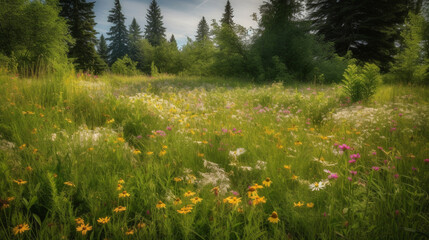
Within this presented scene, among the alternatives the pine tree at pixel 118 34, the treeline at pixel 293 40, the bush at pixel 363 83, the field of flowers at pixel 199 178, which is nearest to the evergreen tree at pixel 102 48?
the pine tree at pixel 118 34

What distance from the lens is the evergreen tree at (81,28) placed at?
21.5 m

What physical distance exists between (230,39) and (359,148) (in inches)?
490

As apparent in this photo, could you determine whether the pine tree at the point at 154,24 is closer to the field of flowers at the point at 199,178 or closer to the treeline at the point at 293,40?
the treeline at the point at 293,40

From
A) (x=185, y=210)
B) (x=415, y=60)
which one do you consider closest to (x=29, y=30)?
(x=185, y=210)

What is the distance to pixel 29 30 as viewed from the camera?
447 inches

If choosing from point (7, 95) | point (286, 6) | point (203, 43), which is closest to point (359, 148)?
point (7, 95)

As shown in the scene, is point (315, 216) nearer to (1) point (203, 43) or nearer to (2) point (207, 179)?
(2) point (207, 179)

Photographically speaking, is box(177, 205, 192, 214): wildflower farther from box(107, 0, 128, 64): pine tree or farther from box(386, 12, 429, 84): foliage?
box(107, 0, 128, 64): pine tree

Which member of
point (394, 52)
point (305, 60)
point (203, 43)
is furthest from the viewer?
point (203, 43)

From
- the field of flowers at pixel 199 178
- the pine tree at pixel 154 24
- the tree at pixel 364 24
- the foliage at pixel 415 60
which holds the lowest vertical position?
the field of flowers at pixel 199 178

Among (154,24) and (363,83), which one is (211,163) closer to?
(363,83)

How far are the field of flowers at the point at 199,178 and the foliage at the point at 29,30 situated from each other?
417 inches

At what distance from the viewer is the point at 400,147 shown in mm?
2246

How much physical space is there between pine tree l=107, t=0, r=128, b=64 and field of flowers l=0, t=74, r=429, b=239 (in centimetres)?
3816
